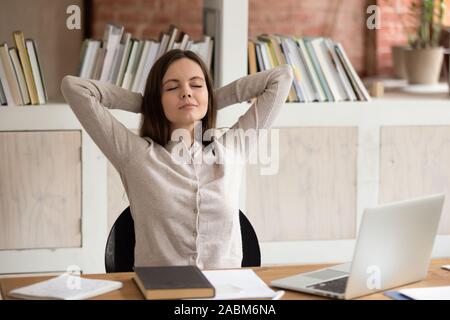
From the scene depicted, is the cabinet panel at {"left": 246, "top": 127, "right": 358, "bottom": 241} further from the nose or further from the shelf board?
the nose

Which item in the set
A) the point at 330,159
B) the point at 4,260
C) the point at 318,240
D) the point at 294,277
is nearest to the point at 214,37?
the point at 330,159

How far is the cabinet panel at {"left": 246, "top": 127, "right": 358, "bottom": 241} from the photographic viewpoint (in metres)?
3.94

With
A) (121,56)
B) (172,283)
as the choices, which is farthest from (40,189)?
(172,283)

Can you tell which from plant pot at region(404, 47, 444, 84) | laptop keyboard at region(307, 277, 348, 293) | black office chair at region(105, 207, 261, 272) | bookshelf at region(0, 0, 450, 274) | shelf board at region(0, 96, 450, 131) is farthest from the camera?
plant pot at region(404, 47, 444, 84)

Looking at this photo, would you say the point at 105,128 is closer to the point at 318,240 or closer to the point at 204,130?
the point at 204,130

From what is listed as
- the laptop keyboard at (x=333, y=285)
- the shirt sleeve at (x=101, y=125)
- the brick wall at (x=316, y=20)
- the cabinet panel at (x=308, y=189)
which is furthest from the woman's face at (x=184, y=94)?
the brick wall at (x=316, y=20)

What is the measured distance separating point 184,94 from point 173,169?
8.8 inches

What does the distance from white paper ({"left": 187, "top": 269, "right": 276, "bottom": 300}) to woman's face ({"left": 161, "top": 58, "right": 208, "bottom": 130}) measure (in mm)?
522

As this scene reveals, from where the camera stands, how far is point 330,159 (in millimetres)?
3984

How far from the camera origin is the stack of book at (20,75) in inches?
145

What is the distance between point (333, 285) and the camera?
2.27 metres

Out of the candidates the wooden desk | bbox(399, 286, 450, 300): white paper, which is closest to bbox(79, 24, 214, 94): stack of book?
the wooden desk

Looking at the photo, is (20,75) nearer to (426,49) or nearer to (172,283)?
(172,283)

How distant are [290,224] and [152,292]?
1930mm
